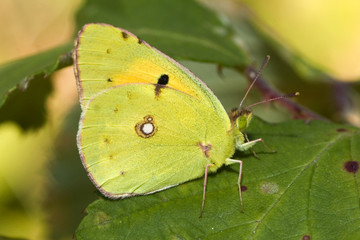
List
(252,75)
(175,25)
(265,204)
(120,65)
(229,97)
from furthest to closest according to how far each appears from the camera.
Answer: (229,97)
(175,25)
(252,75)
(120,65)
(265,204)

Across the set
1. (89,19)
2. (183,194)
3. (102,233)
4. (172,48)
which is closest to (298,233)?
(183,194)

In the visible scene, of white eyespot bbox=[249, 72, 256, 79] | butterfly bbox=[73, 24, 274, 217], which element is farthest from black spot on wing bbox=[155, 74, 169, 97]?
white eyespot bbox=[249, 72, 256, 79]

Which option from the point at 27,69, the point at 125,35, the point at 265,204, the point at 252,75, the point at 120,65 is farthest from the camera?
the point at 252,75

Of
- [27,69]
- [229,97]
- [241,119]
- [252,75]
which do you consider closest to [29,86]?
[27,69]

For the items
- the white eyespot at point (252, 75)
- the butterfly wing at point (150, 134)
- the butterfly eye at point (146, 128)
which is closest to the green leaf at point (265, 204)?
the butterfly wing at point (150, 134)

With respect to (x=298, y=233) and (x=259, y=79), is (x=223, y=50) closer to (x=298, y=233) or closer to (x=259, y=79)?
(x=259, y=79)

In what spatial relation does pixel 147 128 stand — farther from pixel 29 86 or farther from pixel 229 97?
pixel 229 97
